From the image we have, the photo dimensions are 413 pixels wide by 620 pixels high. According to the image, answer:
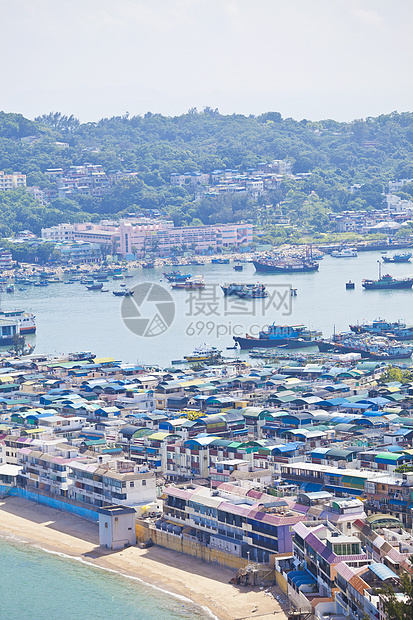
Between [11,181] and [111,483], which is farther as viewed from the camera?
[11,181]

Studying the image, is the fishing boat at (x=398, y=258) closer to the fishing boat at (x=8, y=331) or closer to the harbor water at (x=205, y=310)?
the harbor water at (x=205, y=310)

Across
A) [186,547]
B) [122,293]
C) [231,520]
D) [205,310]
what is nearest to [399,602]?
[231,520]

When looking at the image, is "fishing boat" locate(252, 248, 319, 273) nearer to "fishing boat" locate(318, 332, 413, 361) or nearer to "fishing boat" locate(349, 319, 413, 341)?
"fishing boat" locate(349, 319, 413, 341)

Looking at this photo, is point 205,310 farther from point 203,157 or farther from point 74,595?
point 203,157

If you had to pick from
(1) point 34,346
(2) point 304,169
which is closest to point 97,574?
(1) point 34,346

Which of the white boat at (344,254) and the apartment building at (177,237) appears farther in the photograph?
the apartment building at (177,237)

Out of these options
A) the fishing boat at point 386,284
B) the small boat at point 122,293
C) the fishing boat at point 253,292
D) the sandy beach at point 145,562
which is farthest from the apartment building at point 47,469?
the fishing boat at point 386,284

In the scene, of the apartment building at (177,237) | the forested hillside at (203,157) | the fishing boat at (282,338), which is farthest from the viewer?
the forested hillside at (203,157)
